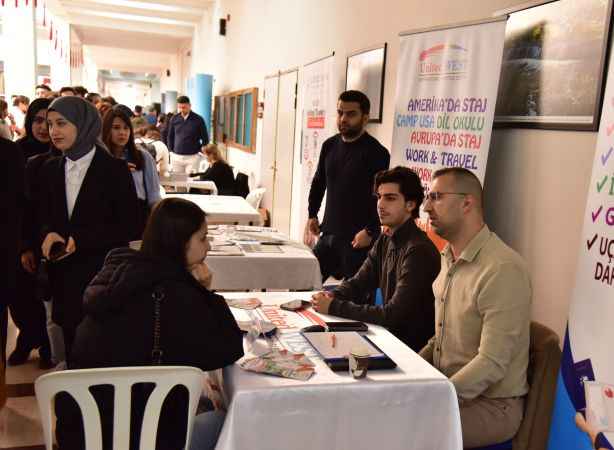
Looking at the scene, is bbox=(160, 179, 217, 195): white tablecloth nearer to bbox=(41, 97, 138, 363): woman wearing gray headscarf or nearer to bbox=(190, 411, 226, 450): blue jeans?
bbox=(41, 97, 138, 363): woman wearing gray headscarf

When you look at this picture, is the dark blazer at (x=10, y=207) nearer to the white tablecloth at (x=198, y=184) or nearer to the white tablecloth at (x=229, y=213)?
the white tablecloth at (x=229, y=213)

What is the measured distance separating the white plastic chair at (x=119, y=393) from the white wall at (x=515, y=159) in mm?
1560

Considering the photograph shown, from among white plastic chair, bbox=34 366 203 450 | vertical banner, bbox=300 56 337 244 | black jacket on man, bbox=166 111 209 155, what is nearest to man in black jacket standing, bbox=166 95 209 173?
black jacket on man, bbox=166 111 209 155

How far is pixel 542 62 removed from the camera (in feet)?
8.06

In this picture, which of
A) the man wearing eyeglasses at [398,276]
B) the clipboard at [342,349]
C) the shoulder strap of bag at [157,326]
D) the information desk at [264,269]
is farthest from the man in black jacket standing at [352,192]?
the shoulder strap of bag at [157,326]

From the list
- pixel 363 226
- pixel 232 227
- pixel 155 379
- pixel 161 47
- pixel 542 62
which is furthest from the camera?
pixel 161 47

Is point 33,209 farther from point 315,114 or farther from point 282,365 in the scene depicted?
point 315,114

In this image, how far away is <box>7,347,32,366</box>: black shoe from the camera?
3.17m

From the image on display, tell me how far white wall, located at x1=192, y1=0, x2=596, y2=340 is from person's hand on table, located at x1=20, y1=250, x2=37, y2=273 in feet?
7.29

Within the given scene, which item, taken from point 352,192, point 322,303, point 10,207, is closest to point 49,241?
point 10,207

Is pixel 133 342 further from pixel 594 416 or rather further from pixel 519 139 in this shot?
pixel 519 139

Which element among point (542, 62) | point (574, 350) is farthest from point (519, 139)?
point (574, 350)

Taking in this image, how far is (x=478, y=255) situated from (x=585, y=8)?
108cm

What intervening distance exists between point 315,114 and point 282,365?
3.83 m
